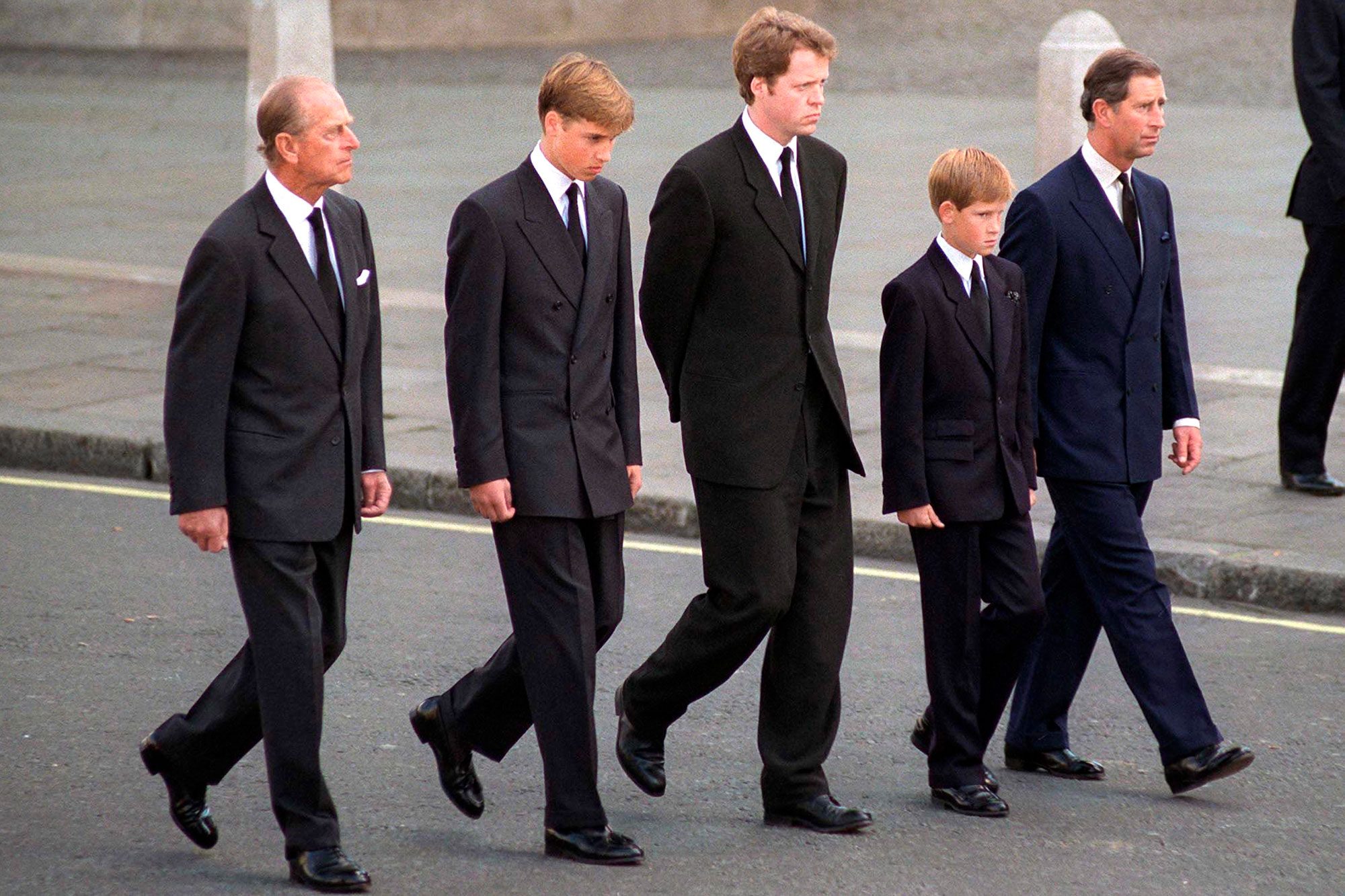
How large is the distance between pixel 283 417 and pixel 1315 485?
4.99 meters

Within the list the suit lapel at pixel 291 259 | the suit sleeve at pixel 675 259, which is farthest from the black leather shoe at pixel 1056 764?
the suit lapel at pixel 291 259

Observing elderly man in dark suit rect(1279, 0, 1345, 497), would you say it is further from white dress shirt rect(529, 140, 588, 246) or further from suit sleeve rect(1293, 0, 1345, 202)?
white dress shirt rect(529, 140, 588, 246)

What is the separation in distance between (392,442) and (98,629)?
2.56 metres

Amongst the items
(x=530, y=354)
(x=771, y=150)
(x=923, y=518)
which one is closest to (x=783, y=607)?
(x=923, y=518)

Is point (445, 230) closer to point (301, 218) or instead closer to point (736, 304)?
point (736, 304)

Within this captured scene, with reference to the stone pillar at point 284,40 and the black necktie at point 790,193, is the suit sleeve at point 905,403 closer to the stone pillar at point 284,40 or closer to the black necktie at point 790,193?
the black necktie at point 790,193

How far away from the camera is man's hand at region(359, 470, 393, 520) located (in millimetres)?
4785

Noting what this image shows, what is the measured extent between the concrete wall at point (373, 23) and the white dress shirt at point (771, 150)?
21546mm

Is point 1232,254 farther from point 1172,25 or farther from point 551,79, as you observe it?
point 1172,25

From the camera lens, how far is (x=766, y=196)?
4891mm

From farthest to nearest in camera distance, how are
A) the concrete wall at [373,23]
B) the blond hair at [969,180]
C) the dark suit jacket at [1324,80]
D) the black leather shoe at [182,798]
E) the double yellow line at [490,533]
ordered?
the concrete wall at [373,23], the dark suit jacket at [1324,80], the double yellow line at [490,533], the blond hair at [969,180], the black leather shoe at [182,798]

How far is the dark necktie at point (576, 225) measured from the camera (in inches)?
189

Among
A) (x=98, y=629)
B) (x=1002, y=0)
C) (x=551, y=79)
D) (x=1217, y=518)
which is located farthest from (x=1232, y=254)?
(x=1002, y=0)

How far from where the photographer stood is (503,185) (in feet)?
15.5
